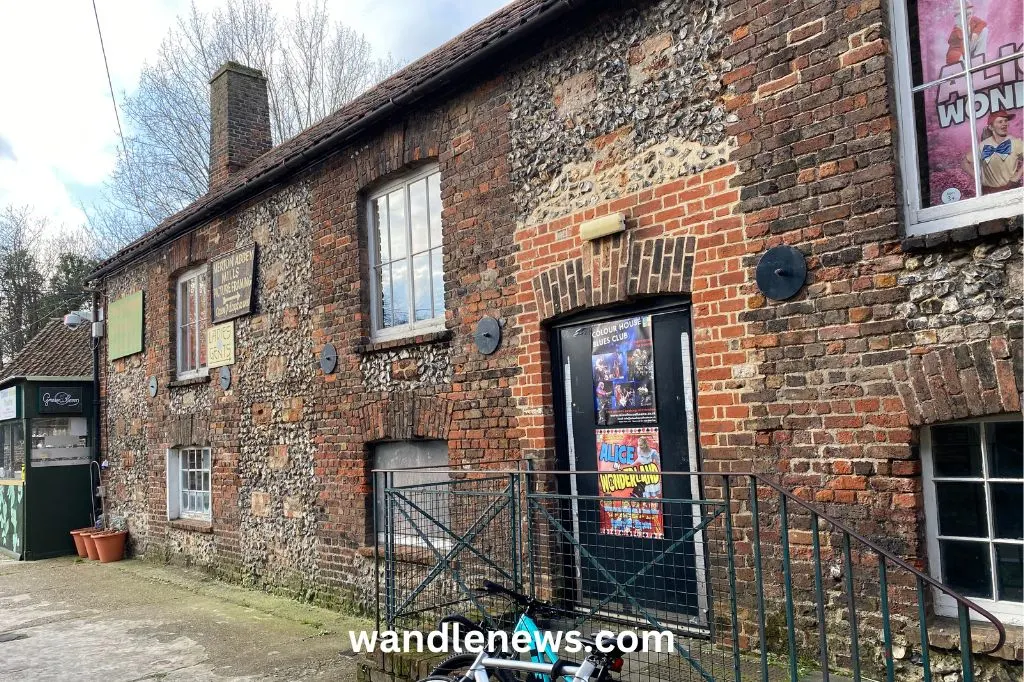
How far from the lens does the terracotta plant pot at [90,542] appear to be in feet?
40.9

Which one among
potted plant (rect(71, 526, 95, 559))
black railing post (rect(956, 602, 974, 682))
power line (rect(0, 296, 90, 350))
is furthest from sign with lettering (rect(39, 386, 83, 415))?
power line (rect(0, 296, 90, 350))

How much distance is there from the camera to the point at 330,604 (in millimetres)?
8023

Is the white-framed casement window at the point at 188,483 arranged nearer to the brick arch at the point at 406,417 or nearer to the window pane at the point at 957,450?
the brick arch at the point at 406,417

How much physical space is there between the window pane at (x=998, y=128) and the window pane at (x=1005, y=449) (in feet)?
3.99

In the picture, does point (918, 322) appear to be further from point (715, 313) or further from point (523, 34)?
point (523, 34)

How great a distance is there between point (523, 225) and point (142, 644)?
514 cm

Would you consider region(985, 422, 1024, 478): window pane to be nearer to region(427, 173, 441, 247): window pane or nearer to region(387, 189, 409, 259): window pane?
region(427, 173, 441, 247): window pane

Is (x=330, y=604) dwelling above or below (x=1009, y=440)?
below

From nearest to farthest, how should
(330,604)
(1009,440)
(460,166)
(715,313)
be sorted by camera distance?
(1009,440) < (715,313) < (460,166) < (330,604)

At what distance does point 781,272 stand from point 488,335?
2.55m

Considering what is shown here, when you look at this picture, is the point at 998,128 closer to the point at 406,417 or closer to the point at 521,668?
the point at 521,668

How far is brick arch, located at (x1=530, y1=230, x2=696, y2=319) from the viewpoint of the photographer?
17.0 feet

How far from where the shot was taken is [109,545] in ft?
40.1

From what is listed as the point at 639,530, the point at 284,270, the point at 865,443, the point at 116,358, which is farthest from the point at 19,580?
the point at 865,443
